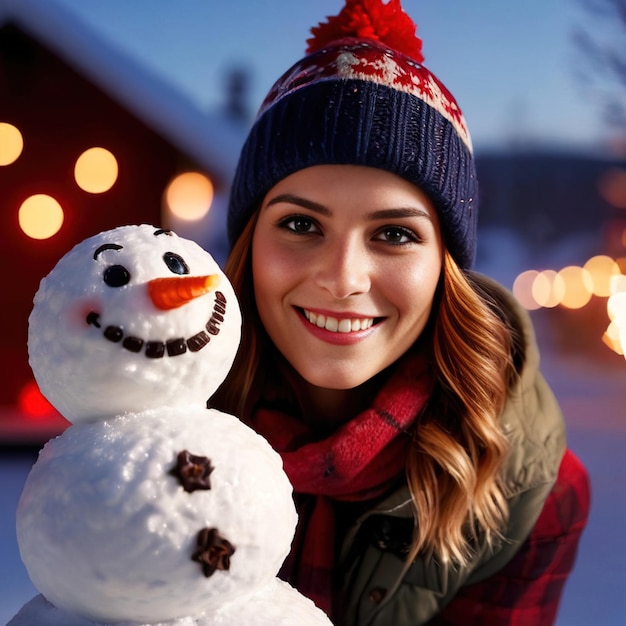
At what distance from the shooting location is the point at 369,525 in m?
1.39

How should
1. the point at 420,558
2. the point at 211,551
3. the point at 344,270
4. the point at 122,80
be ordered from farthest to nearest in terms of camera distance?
the point at 122,80 → the point at 420,558 → the point at 344,270 → the point at 211,551

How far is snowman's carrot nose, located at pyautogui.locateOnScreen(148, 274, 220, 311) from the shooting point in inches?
25.6

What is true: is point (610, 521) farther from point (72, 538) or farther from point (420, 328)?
point (72, 538)

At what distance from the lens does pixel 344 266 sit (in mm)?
1162

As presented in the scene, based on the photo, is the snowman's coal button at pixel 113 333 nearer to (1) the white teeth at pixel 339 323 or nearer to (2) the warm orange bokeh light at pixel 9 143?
(1) the white teeth at pixel 339 323

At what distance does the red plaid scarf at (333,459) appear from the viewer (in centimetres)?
127

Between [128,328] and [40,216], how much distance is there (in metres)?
2.68

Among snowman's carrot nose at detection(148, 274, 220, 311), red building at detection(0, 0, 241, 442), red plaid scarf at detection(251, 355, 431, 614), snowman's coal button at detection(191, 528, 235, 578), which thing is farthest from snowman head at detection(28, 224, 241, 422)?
red building at detection(0, 0, 241, 442)

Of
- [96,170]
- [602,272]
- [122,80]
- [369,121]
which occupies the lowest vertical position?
[369,121]

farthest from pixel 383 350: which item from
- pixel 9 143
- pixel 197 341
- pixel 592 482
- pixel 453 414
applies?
pixel 9 143

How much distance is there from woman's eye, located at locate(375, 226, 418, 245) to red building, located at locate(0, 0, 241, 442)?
1.87 meters

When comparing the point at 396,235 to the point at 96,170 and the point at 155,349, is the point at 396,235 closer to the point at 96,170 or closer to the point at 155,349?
the point at 155,349

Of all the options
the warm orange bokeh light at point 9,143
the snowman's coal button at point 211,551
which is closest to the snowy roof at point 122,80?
the warm orange bokeh light at point 9,143

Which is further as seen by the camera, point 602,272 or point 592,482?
point 602,272
